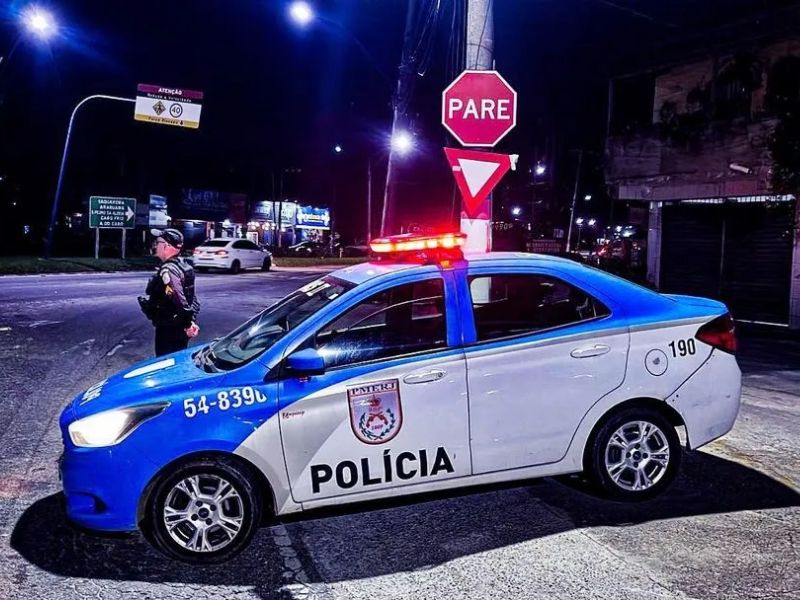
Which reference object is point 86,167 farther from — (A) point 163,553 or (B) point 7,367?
(A) point 163,553

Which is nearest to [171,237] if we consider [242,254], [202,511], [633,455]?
[202,511]

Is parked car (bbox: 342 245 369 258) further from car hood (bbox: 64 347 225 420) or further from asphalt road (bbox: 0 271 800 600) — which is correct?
car hood (bbox: 64 347 225 420)

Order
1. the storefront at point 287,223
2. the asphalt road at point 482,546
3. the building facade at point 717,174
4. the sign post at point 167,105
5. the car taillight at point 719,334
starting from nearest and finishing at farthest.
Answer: the asphalt road at point 482,546
the car taillight at point 719,334
the building facade at point 717,174
the sign post at point 167,105
the storefront at point 287,223

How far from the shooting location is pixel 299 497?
12.6 feet

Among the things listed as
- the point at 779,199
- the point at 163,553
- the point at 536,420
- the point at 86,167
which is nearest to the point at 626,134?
the point at 779,199

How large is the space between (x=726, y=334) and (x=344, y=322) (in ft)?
8.78

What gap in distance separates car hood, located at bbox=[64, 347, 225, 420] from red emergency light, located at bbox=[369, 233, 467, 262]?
55.5 inches

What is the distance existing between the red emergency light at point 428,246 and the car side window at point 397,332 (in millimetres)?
216

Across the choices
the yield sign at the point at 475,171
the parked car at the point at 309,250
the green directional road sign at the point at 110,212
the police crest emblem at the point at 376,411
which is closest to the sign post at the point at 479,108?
the yield sign at the point at 475,171

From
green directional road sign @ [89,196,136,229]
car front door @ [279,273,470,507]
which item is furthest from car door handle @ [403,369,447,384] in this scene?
green directional road sign @ [89,196,136,229]

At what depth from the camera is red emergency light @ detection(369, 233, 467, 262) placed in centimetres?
447

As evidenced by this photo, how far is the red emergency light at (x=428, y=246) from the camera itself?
447 centimetres

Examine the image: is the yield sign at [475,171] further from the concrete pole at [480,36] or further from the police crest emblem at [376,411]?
the police crest emblem at [376,411]

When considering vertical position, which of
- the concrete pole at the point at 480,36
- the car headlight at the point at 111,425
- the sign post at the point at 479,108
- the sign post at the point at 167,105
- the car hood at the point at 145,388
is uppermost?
the sign post at the point at 167,105
